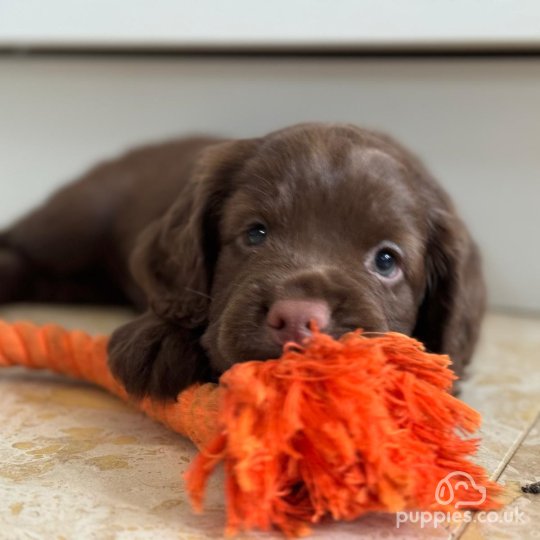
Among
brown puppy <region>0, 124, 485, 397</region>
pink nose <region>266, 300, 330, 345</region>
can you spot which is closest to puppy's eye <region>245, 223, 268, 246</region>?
brown puppy <region>0, 124, 485, 397</region>

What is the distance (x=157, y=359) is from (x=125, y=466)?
306 mm

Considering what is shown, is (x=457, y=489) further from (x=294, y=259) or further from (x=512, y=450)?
(x=294, y=259)

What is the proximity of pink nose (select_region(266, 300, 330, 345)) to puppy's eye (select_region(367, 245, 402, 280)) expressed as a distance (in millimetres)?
330

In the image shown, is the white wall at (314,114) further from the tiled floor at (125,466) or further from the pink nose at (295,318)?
the pink nose at (295,318)

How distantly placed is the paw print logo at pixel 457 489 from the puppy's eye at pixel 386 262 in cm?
50

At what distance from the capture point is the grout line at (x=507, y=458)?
54.5 inches

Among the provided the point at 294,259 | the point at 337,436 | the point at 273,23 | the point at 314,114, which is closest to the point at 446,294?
the point at 294,259

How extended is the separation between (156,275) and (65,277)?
0.99 m

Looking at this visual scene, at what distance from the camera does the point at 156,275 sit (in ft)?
7.20

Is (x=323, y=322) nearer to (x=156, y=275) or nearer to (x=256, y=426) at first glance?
(x=256, y=426)

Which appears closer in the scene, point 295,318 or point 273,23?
point 295,318

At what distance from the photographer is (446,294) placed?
2.04 m

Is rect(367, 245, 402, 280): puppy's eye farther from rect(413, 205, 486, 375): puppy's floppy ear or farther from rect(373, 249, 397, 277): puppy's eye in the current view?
rect(413, 205, 486, 375): puppy's floppy ear

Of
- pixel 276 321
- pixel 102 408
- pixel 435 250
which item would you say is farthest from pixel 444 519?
pixel 102 408
